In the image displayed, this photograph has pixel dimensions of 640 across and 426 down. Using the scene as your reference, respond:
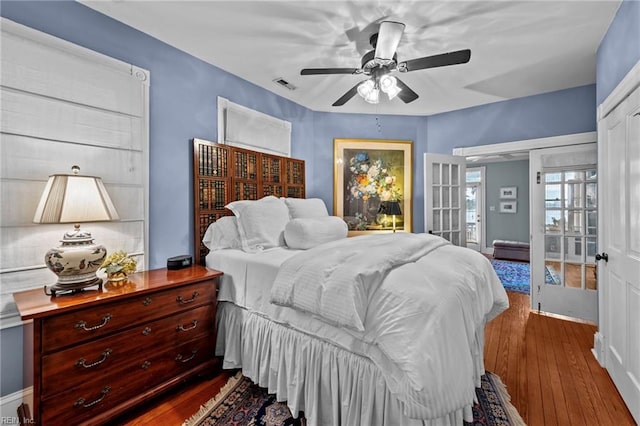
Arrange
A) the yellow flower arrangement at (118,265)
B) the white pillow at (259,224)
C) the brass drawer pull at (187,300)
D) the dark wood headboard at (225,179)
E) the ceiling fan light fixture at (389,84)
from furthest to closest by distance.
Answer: the dark wood headboard at (225,179) < the white pillow at (259,224) < the ceiling fan light fixture at (389,84) < the brass drawer pull at (187,300) < the yellow flower arrangement at (118,265)

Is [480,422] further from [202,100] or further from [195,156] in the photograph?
[202,100]

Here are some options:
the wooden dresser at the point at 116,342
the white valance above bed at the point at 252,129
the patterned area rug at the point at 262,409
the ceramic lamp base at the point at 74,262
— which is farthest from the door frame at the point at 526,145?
the ceramic lamp base at the point at 74,262

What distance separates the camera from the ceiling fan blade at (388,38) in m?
1.95

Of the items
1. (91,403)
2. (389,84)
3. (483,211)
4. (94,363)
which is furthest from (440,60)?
(483,211)

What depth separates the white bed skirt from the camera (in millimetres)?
1457

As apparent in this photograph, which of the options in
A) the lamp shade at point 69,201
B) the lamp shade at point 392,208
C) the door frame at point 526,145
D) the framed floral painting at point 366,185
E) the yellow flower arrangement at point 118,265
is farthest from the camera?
the framed floral painting at point 366,185

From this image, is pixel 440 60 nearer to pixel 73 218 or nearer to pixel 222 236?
pixel 222 236

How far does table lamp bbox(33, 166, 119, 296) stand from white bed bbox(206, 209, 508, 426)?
880 millimetres

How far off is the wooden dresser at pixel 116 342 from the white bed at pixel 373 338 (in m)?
0.28

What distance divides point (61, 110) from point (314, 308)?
2061mm

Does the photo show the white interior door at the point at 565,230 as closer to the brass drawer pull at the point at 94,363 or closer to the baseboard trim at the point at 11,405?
the brass drawer pull at the point at 94,363

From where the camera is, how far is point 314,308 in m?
1.57

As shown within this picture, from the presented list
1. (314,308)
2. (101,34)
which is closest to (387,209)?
(314,308)

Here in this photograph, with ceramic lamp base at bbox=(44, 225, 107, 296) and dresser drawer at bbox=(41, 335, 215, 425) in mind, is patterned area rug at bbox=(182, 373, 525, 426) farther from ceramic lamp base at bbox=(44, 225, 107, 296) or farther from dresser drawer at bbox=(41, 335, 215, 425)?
ceramic lamp base at bbox=(44, 225, 107, 296)
